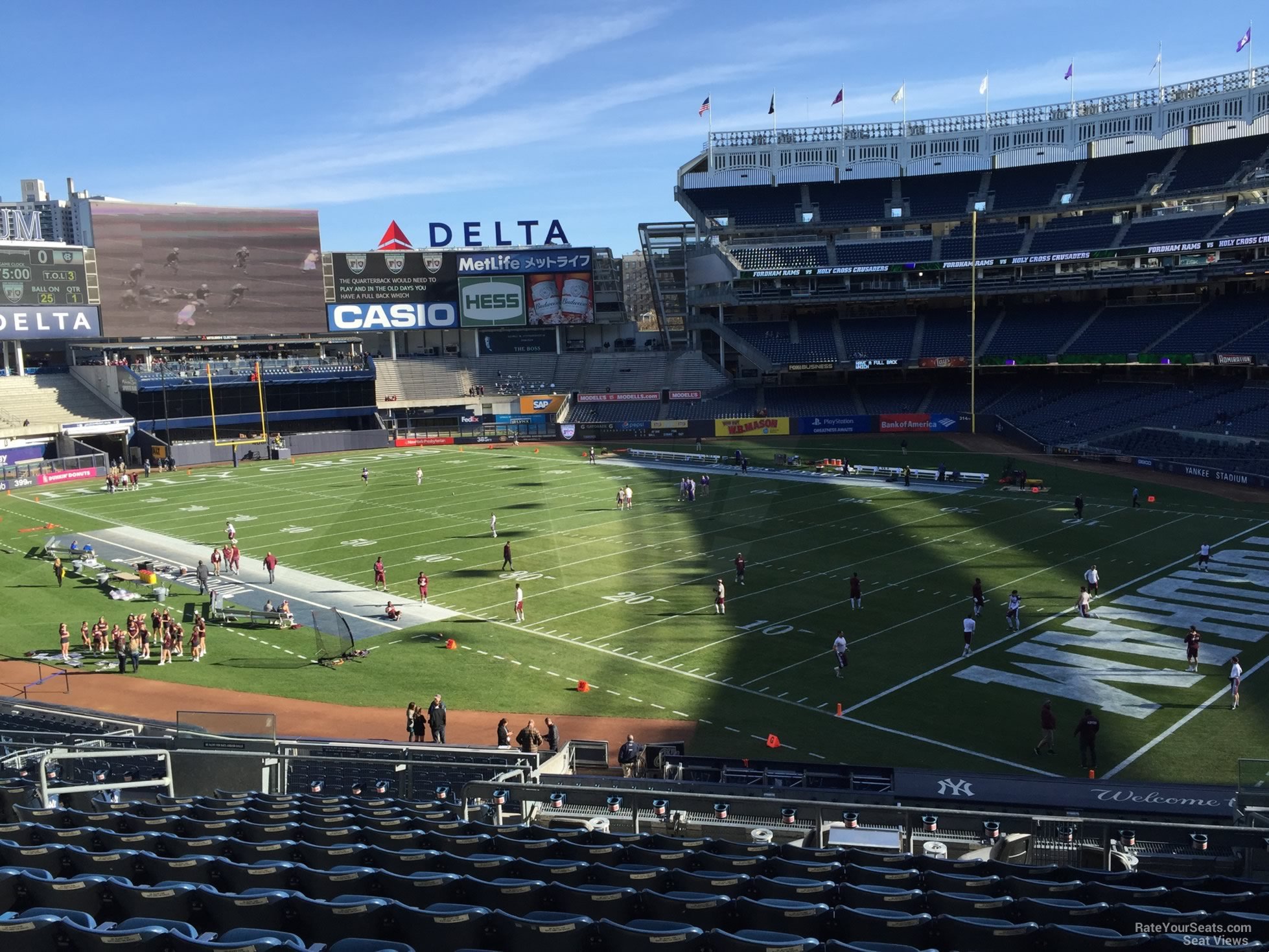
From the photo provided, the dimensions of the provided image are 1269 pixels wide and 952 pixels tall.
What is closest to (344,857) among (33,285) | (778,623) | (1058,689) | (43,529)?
(1058,689)

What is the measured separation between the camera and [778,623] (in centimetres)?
2889

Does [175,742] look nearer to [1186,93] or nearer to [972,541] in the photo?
[972,541]

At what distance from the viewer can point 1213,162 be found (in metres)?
70.7

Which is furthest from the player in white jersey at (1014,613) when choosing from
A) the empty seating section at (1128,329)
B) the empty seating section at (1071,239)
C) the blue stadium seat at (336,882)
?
the empty seating section at (1071,239)

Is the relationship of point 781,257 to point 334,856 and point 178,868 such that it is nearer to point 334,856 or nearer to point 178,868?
point 334,856

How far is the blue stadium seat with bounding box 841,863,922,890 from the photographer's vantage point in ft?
28.2

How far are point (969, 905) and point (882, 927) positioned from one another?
3.03 ft

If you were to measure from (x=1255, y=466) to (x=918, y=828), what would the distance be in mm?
Answer: 43301

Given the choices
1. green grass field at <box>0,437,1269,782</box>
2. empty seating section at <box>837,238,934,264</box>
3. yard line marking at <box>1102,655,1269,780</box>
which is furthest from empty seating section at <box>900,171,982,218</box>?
yard line marking at <box>1102,655,1269,780</box>

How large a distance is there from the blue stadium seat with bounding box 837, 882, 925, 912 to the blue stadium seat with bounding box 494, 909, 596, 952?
2179 millimetres

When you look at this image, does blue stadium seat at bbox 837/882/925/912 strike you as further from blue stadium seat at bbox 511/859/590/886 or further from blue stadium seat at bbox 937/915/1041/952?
blue stadium seat at bbox 511/859/590/886

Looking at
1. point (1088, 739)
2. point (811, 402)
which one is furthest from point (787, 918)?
point (811, 402)

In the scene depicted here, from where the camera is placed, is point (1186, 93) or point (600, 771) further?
point (1186, 93)

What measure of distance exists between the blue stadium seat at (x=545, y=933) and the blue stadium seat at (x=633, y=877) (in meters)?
1.44
